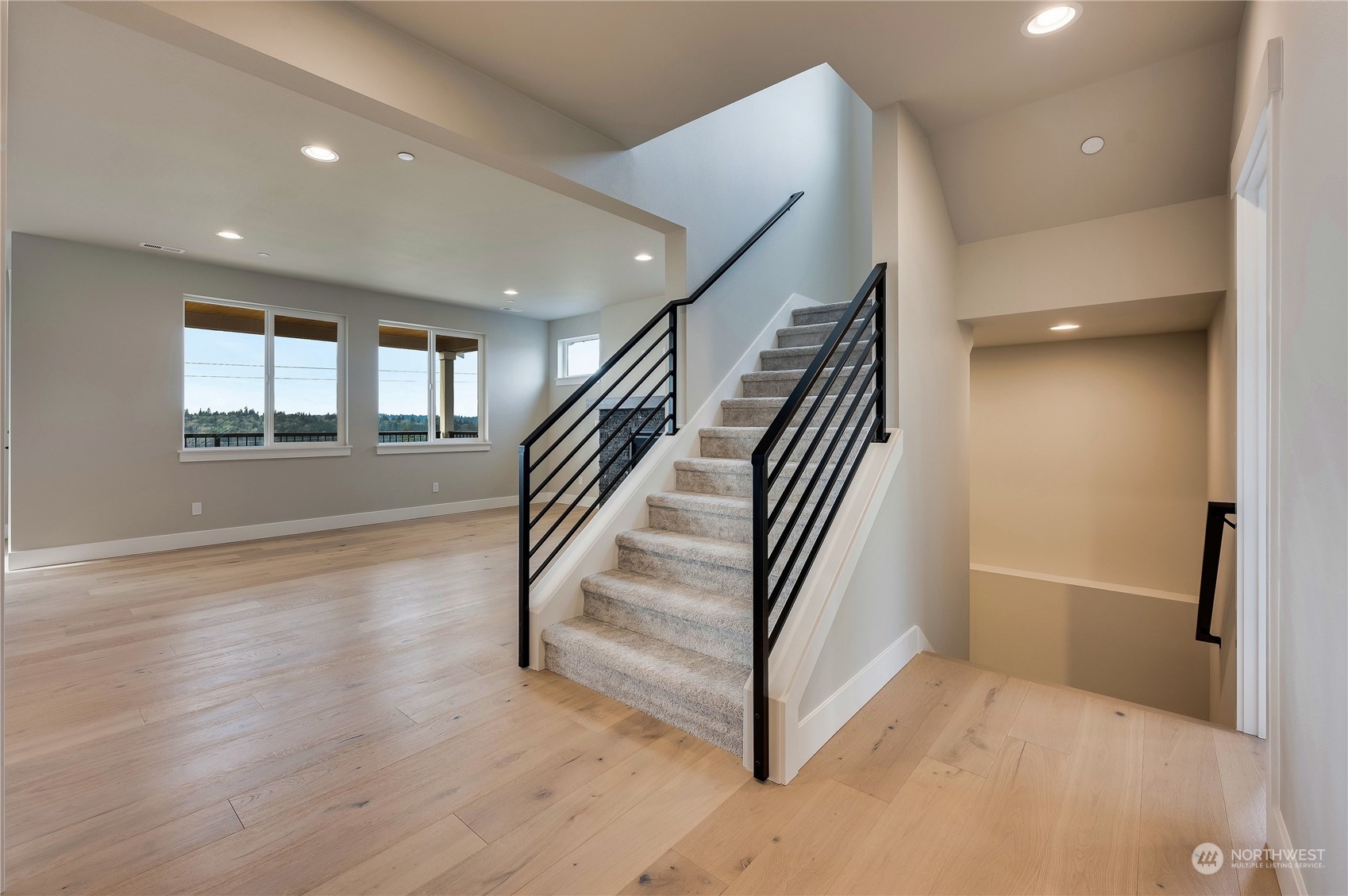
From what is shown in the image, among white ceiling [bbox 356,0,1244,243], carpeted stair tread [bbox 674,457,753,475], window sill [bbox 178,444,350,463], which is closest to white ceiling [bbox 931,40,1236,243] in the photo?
white ceiling [bbox 356,0,1244,243]

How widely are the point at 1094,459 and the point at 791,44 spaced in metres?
3.69

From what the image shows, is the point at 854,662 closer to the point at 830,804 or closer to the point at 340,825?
the point at 830,804

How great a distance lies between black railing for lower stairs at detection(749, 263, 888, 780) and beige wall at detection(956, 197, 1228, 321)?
78 cm

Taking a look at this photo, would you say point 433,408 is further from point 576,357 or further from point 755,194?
point 755,194

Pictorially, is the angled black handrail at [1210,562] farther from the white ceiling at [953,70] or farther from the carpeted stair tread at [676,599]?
the carpeted stair tread at [676,599]

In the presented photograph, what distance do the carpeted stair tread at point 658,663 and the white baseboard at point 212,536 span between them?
4.62 metres

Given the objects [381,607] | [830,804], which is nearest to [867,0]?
Answer: [830,804]

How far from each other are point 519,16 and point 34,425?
515 centimetres

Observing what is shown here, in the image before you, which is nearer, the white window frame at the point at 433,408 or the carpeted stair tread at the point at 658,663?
the carpeted stair tread at the point at 658,663

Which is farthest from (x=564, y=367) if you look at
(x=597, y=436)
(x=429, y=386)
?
(x=429, y=386)

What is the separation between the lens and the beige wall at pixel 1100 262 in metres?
2.74

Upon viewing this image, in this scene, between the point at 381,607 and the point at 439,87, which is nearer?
the point at 439,87

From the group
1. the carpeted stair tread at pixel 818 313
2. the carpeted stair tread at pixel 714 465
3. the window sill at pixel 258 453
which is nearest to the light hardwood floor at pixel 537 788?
the carpeted stair tread at pixel 714 465

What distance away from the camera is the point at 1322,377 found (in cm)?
114
